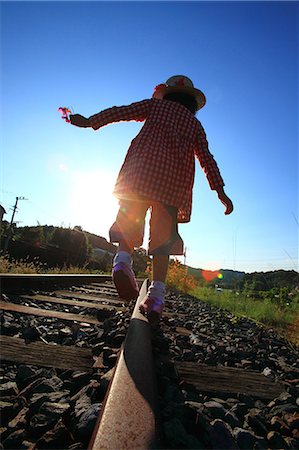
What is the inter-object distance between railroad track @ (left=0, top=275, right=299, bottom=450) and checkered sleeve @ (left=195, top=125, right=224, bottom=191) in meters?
1.36

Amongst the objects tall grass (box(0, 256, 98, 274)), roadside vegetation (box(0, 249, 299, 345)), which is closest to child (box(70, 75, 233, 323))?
roadside vegetation (box(0, 249, 299, 345))

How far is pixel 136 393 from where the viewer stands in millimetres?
827

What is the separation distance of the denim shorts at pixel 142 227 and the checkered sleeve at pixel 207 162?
492 mm

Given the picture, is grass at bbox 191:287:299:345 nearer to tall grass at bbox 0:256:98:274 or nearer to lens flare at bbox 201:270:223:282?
tall grass at bbox 0:256:98:274

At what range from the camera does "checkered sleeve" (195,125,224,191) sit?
2.56 m

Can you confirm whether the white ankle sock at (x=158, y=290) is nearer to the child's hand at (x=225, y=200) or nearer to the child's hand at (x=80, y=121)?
the child's hand at (x=225, y=200)

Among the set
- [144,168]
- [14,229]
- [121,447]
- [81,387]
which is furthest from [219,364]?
[14,229]

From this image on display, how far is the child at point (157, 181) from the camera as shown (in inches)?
86.8

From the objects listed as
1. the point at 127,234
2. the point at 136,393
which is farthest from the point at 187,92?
the point at 136,393

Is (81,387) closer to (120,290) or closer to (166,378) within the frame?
(166,378)

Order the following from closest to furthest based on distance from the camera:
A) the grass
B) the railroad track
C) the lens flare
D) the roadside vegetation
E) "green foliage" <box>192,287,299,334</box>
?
the railroad track
the grass
the roadside vegetation
"green foliage" <box>192,287,299,334</box>
the lens flare

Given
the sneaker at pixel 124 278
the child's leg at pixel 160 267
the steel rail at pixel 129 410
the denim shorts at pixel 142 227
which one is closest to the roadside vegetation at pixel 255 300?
the child's leg at pixel 160 267

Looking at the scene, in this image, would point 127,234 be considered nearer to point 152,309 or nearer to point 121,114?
point 152,309

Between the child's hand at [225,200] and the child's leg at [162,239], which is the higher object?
the child's hand at [225,200]
